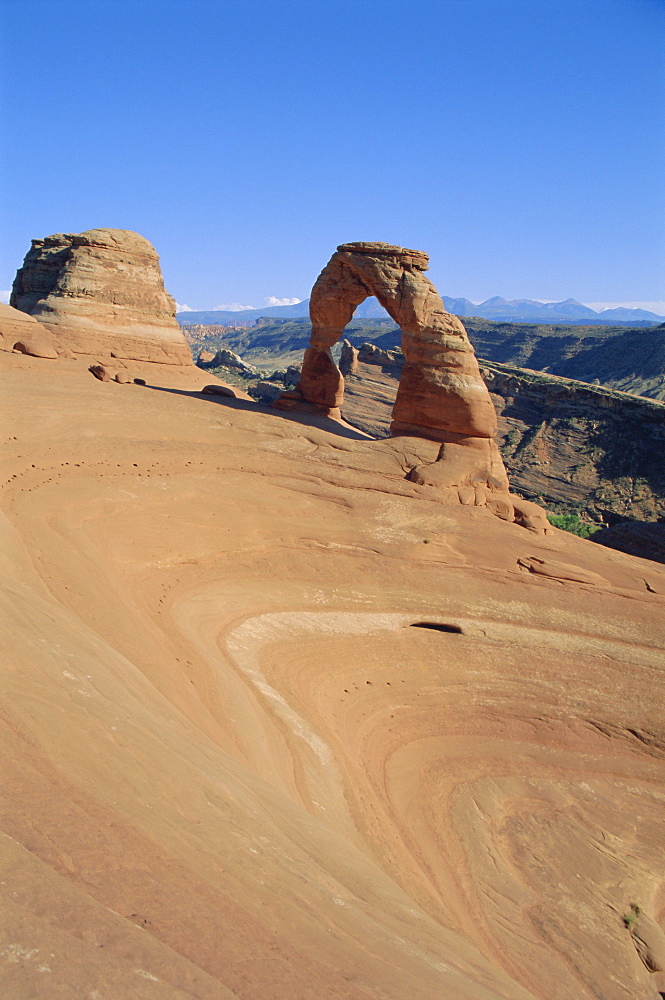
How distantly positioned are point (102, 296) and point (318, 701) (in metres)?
20.3

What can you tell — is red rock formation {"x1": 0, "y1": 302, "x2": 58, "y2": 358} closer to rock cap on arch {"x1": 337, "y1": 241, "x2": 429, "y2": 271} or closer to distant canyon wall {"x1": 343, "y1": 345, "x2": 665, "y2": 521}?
rock cap on arch {"x1": 337, "y1": 241, "x2": 429, "y2": 271}

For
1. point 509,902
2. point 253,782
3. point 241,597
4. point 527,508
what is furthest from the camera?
point 527,508

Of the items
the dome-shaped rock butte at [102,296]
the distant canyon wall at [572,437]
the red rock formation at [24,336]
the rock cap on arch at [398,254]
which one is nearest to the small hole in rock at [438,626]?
the rock cap on arch at [398,254]

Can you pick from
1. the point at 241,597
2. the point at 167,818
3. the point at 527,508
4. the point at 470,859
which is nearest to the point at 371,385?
the point at 527,508

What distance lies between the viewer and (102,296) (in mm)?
24953

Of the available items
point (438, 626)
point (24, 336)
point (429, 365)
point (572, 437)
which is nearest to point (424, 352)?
point (429, 365)

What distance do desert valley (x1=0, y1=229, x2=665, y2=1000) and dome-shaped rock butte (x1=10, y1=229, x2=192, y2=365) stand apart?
11.3ft

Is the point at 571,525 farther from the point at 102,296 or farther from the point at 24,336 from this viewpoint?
the point at 24,336

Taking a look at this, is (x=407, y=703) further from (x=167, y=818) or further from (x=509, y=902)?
(x=167, y=818)

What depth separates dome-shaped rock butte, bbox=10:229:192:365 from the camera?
79.0 ft

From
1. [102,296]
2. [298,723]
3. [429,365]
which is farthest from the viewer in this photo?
[102,296]

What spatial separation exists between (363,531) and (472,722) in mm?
4161

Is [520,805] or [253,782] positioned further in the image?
[520,805]

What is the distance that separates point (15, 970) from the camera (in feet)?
8.06
